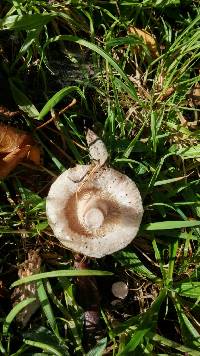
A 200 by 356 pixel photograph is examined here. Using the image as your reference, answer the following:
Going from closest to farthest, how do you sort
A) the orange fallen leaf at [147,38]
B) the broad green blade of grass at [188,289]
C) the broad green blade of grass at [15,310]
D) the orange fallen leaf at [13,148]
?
the broad green blade of grass at [15,310] < the orange fallen leaf at [13,148] < the broad green blade of grass at [188,289] < the orange fallen leaf at [147,38]

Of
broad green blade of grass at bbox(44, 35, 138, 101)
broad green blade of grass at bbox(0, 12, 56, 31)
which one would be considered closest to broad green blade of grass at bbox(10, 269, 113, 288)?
broad green blade of grass at bbox(44, 35, 138, 101)

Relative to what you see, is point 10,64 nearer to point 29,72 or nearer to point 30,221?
point 29,72

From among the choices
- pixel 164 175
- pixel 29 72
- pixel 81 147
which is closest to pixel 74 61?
pixel 29 72

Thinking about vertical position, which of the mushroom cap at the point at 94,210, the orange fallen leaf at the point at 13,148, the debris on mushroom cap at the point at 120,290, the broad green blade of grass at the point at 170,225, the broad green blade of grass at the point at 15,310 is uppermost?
the orange fallen leaf at the point at 13,148

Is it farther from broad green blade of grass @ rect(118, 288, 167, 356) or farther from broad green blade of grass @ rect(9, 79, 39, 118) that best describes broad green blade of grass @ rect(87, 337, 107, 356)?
broad green blade of grass @ rect(9, 79, 39, 118)

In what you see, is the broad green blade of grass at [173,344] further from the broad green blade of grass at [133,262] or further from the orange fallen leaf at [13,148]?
the orange fallen leaf at [13,148]

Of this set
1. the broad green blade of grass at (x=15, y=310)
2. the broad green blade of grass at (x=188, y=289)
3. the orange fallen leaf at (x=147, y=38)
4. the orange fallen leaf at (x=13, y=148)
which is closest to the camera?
the broad green blade of grass at (x=15, y=310)

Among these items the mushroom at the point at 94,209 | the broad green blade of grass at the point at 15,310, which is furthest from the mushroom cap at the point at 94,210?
the broad green blade of grass at the point at 15,310

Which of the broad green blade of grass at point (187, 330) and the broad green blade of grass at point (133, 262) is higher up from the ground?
the broad green blade of grass at point (133, 262)

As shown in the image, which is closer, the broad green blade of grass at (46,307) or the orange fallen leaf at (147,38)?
the broad green blade of grass at (46,307)
